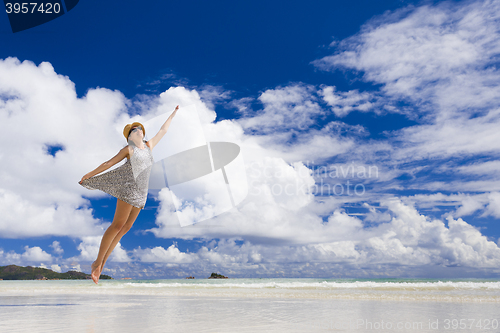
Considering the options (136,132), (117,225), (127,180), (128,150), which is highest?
(136,132)

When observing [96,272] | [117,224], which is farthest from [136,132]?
[96,272]

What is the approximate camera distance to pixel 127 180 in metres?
3.54

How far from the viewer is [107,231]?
359 centimetres

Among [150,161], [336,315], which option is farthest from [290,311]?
[150,161]

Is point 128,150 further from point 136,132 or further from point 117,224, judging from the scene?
point 117,224

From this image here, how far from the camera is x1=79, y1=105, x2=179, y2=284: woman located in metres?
3.48

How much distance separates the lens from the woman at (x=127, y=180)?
348cm

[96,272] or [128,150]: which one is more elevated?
[128,150]

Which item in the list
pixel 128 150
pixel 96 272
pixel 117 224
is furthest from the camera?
pixel 96 272

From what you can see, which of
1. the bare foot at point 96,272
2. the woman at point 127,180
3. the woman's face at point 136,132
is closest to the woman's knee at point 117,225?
the woman at point 127,180

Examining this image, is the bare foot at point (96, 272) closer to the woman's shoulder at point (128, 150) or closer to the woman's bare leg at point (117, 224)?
the woman's bare leg at point (117, 224)

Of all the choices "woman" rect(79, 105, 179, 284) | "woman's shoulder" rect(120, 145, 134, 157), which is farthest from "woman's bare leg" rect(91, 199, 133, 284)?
"woman's shoulder" rect(120, 145, 134, 157)

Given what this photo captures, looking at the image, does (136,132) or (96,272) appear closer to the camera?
(136,132)

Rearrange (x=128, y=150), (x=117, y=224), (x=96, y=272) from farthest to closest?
(x=96, y=272) → (x=117, y=224) → (x=128, y=150)
